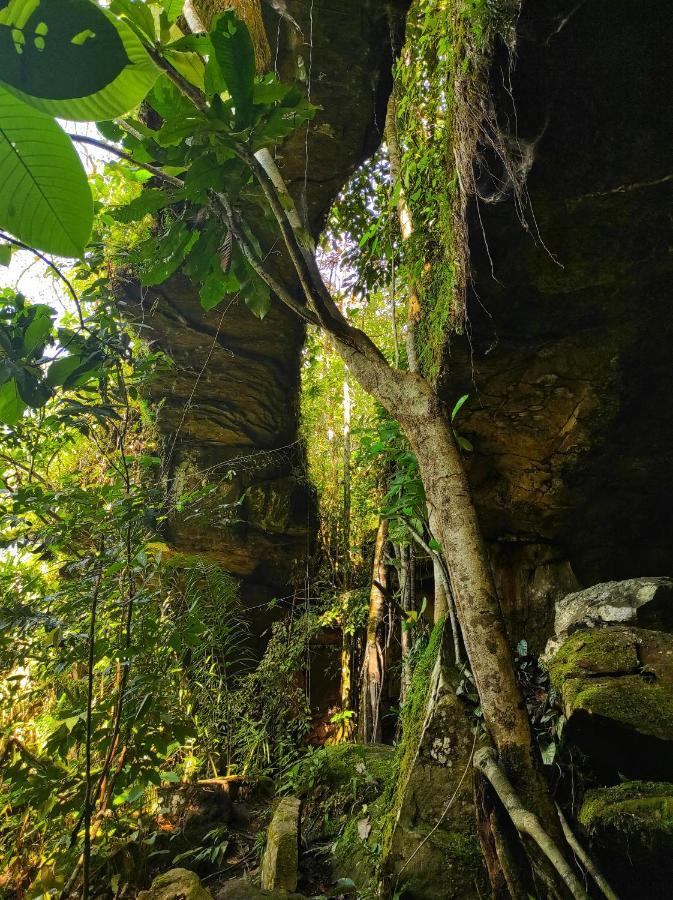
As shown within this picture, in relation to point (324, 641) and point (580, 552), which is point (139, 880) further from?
point (580, 552)

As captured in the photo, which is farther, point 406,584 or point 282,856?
point 406,584

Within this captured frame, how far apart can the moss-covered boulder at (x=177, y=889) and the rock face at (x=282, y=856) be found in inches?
17.3

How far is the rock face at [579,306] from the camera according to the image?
216cm

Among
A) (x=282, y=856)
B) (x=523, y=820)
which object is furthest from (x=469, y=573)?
(x=282, y=856)

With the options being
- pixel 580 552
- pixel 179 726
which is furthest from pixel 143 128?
pixel 580 552

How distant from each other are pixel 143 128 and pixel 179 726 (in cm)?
233

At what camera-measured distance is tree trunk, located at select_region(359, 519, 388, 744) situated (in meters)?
4.25

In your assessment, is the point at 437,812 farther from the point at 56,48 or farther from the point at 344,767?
the point at 56,48

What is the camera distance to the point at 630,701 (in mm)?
1922

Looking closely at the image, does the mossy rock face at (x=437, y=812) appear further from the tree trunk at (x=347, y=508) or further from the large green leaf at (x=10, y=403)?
the tree trunk at (x=347, y=508)

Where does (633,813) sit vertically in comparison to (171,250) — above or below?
below

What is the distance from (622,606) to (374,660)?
243 cm

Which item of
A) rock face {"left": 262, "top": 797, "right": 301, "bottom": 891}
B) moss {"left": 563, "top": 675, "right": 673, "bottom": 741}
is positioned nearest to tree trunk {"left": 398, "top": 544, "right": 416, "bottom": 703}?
rock face {"left": 262, "top": 797, "right": 301, "bottom": 891}

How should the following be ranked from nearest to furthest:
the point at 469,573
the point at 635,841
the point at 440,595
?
Answer: the point at 635,841 → the point at 469,573 → the point at 440,595
